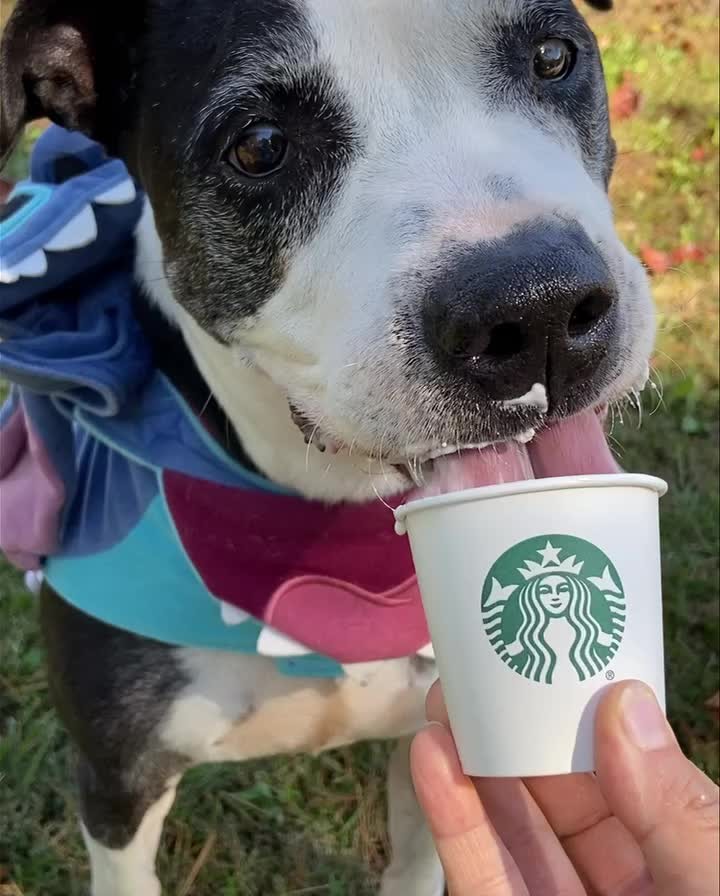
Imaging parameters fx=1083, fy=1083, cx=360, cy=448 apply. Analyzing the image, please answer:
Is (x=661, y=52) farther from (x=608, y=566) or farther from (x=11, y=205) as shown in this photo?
(x=608, y=566)

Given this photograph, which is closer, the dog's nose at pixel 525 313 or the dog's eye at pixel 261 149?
the dog's nose at pixel 525 313

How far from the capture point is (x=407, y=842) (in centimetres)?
270

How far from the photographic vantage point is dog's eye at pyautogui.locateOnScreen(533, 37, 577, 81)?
192 centimetres

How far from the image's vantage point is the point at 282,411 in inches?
78.2

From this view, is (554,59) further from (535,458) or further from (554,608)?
(554,608)

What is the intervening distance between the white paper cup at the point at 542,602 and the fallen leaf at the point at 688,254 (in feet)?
12.2

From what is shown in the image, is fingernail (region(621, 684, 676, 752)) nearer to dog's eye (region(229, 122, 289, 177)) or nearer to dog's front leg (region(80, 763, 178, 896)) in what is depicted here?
dog's eye (region(229, 122, 289, 177))

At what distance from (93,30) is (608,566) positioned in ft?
5.09

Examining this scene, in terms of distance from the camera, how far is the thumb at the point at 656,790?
4.10ft

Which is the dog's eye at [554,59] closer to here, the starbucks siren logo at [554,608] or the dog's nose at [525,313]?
the dog's nose at [525,313]

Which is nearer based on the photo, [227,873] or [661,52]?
[227,873]

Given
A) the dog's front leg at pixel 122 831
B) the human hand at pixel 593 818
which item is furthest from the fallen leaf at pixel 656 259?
the human hand at pixel 593 818

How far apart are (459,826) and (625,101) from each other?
4.95 m

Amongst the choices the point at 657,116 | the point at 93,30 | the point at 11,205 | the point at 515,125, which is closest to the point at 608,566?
the point at 515,125
